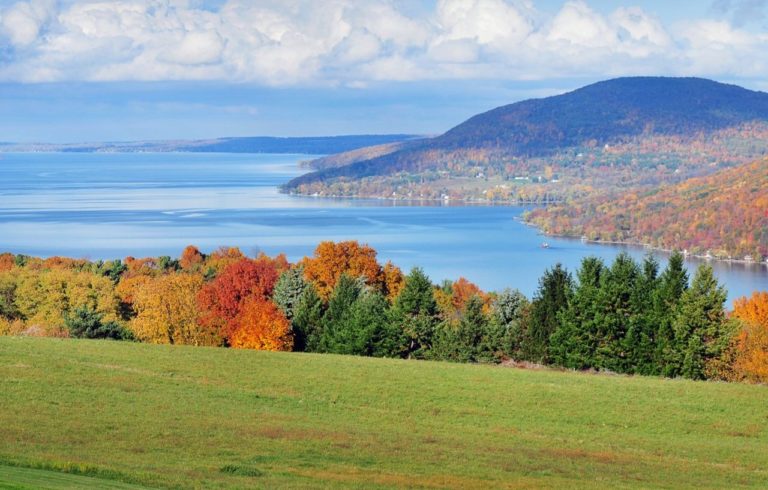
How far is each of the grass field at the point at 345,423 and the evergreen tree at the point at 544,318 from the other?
890 centimetres

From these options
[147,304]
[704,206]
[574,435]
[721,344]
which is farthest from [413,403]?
[704,206]

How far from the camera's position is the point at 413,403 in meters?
25.9

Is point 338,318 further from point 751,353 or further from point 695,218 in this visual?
point 695,218

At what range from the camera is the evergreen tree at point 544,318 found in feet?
134

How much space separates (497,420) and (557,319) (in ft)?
56.0

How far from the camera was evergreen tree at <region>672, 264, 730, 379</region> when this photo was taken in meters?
38.0

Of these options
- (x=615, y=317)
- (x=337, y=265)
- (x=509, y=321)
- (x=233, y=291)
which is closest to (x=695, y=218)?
(x=337, y=265)

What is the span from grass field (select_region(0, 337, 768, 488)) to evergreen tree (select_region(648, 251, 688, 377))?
7.79 m

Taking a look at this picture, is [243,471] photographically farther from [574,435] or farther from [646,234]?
[646,234]

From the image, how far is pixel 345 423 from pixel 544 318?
1962 cm

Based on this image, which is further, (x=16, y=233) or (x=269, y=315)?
(x=16, y=233)

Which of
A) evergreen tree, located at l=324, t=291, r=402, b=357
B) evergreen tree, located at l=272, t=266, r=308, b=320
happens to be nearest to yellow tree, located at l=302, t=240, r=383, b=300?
evergreen tree, located at l=272, t=266, r=308, b=320

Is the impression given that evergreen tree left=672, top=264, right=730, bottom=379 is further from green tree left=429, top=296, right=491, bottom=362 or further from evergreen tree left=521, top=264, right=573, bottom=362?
green tree left=429, top=296, right=491, bottom=362

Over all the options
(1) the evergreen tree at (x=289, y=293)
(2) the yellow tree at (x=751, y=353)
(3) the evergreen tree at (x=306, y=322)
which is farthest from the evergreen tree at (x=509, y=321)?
(1) the evergreen tree at (x=289, y=293)
